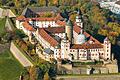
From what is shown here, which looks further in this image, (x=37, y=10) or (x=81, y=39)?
(x=37, y=10)

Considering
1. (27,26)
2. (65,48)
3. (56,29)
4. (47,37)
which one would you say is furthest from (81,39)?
(27,26)

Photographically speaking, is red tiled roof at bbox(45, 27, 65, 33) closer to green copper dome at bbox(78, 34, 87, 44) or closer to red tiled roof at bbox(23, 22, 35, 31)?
red tiled roof at bbox(23, 22, 35, 31)

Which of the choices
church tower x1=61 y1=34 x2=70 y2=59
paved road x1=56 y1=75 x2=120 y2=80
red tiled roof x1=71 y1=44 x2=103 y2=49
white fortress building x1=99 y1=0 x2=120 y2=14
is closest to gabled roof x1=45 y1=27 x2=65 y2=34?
red tiled roof x1=71 y1=44 x2=103 y2=49

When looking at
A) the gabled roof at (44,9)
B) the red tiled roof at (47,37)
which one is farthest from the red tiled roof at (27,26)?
the gabled roof at (44,9)

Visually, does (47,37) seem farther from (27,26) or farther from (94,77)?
(94,77)

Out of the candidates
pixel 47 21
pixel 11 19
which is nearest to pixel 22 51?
pixel 47 21

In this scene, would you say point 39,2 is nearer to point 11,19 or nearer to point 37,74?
point 11,19
